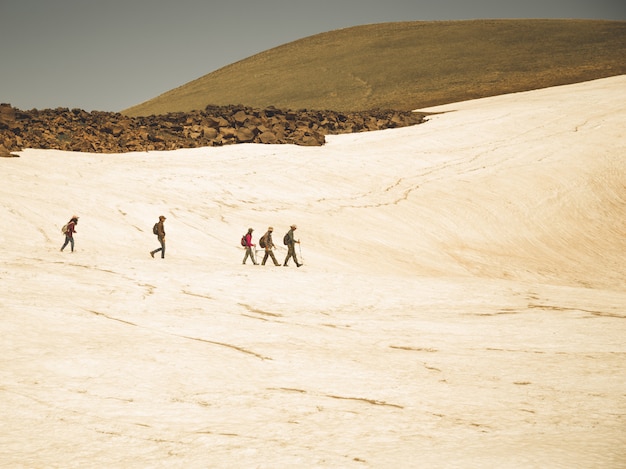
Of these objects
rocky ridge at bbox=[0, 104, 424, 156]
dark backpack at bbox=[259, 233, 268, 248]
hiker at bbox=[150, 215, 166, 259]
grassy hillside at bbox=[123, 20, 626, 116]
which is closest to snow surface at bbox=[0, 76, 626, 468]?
hiker at bbox=[150, 215, 166, 259]

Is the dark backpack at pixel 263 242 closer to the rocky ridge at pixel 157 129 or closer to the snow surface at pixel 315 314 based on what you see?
the snow surface at pixel 315 314

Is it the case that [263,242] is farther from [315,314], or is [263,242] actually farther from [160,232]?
[315,314]

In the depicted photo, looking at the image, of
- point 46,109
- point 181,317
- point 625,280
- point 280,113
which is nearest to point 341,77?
point 280,113

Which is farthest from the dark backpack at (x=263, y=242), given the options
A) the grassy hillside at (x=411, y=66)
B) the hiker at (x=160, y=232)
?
the grassy hillside at (x=411, y=66)

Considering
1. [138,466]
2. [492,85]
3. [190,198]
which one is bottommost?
[138,466]

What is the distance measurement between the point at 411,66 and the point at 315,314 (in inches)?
2820

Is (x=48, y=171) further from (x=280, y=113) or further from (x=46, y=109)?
(x=280, y=113)

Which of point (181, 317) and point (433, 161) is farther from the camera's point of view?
point (433, 161)

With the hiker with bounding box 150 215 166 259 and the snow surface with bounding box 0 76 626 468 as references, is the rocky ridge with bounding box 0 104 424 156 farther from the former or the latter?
the hiker with bounding box 150 215 166 259

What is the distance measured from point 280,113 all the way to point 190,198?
17.2m

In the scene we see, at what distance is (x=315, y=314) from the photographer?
41.8 feet

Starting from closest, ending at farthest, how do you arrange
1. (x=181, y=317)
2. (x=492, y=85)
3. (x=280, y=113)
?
(x=181, y=317) < (x=280, y=113) < (x=492, y=85)

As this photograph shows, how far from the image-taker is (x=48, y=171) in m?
25.6

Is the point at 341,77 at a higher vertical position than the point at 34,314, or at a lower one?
higher
